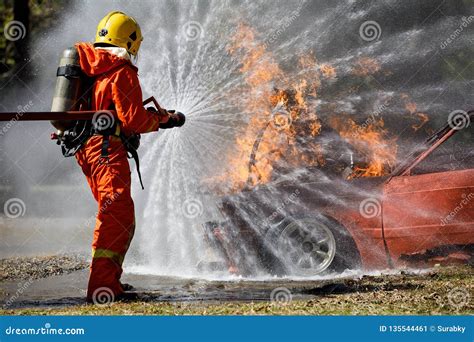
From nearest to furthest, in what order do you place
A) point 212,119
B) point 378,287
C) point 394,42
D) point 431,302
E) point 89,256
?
point 431,302 → point 378,287 → point 212,119 → point 89,256 → point 394,42

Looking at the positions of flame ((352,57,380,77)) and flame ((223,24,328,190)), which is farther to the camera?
flame ((352,57,380,77))

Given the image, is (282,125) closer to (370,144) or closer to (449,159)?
(370,144)

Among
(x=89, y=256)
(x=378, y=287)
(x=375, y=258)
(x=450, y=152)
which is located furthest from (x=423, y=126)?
(x=89, y=256)

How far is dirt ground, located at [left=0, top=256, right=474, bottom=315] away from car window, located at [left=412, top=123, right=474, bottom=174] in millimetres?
946

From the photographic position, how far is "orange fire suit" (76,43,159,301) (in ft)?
19.9

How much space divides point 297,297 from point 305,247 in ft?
4.08

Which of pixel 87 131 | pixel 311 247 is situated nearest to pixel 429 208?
pixel 311 247

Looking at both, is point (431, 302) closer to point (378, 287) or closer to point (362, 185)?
point (378, 287)

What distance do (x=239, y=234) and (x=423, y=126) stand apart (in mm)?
3418

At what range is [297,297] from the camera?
20.1ft

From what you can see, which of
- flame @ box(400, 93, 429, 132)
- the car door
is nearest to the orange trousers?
the car door

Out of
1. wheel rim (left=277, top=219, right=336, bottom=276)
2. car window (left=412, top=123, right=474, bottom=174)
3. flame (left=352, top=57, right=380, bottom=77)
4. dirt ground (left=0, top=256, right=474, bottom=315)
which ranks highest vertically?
flame (left=352, top=57, right=380, bottom=77)

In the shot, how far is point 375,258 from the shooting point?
705 cm

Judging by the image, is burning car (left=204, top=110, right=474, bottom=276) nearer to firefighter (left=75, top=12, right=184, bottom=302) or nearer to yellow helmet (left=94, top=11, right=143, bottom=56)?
firefighter (left=75, top=12, right=184, bottom=302)
